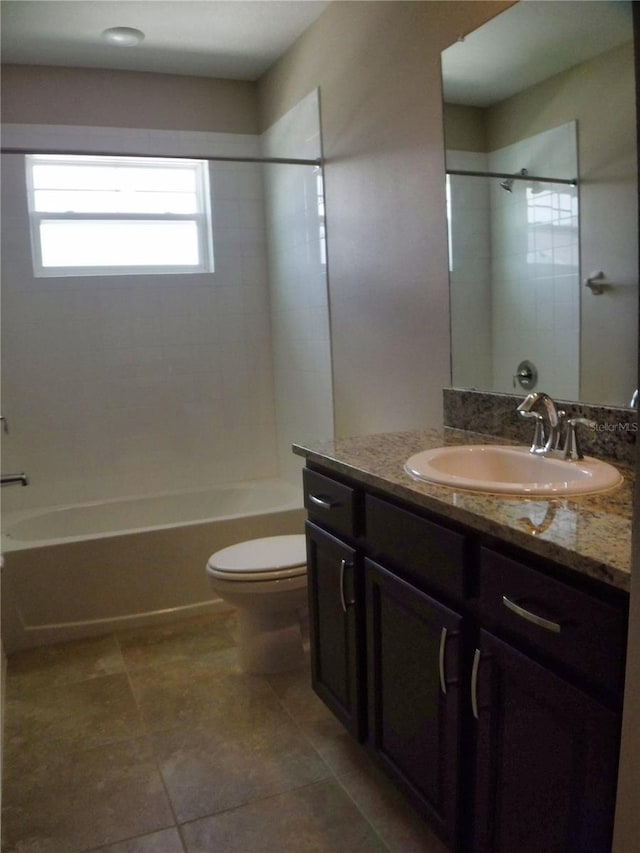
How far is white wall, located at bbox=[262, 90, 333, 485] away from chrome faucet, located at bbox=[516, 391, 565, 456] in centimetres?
162

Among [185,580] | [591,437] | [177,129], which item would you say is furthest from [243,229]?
[591,437]

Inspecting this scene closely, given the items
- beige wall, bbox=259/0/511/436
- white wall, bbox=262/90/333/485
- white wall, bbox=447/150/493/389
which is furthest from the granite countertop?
white wall, bbox=262/90/333/485

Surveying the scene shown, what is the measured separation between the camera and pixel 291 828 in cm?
178

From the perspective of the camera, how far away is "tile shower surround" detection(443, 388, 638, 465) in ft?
5.50

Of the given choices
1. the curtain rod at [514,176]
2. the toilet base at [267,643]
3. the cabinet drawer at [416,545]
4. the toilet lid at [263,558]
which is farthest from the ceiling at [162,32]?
the toilet base at [267,643]

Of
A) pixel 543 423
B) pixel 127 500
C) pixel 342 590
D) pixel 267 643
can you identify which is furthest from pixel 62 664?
pixel 543 423

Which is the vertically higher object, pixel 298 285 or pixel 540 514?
pixel 298 285

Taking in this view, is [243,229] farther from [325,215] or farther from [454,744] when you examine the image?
[454,744]

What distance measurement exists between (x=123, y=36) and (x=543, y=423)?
8.37 feet

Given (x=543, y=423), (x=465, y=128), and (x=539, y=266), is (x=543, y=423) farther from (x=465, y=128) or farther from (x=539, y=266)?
(x=465, y=128)

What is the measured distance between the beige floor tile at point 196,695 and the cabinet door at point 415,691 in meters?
0.67

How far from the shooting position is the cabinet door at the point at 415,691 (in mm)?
1440

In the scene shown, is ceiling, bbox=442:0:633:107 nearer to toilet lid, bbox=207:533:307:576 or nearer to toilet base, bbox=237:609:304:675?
toilet lid, bbox=207:533:307:576

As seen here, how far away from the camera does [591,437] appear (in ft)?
5.77
